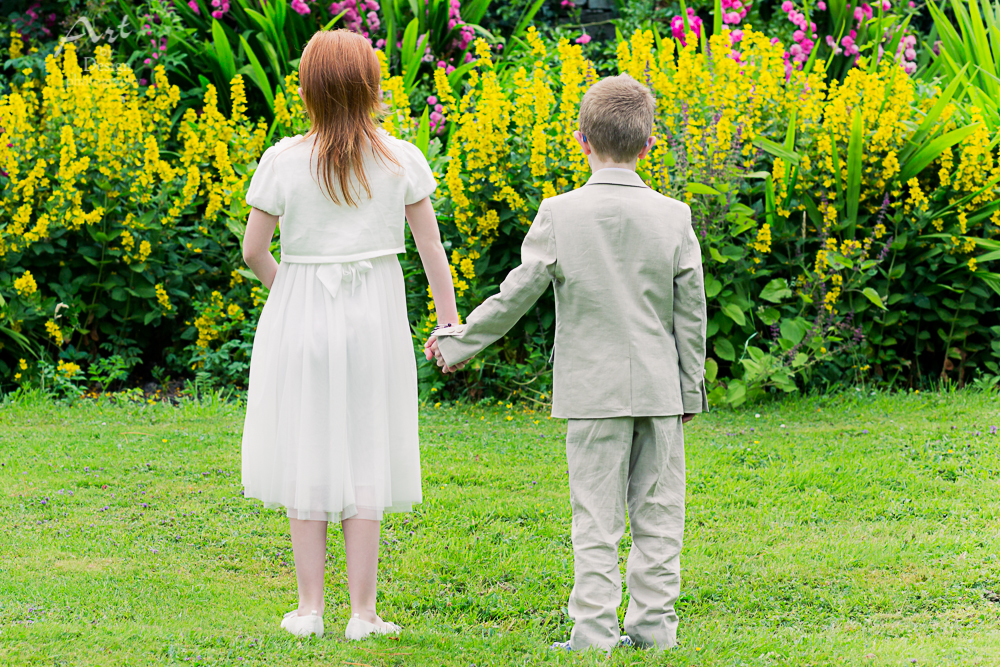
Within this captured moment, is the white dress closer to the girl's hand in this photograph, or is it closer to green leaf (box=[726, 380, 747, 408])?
the girl's hand

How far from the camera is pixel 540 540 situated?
365 cm

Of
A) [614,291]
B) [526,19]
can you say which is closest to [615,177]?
[614,291]

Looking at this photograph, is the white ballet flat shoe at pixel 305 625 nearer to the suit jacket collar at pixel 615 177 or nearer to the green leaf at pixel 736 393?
the suit jacket collar at pixel 615 177

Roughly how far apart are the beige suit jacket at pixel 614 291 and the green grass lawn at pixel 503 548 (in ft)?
2.29

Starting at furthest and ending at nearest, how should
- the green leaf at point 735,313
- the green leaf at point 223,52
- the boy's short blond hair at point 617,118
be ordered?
1. the green leaf at point 223,52
2. the green leaf at point 735,313
3. the boy's short blond hair at point 617,118

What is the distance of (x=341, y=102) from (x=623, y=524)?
4.43 ft

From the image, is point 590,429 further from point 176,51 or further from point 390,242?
point 176,51

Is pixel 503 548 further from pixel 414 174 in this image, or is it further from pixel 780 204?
pixel 780 204

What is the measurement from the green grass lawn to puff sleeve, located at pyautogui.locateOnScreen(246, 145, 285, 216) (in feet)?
3.86

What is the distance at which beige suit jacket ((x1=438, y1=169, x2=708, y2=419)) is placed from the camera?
2.66 m

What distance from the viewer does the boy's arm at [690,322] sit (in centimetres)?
272

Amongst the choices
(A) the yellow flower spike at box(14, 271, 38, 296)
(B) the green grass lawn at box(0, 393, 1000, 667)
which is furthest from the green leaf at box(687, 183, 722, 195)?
(A) the yellow flower spike at box(14, 271, 38, 296)

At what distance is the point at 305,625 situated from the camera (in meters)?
2.81

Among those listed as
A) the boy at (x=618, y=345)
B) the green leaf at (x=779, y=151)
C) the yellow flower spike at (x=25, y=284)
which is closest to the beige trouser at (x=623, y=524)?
the boy at (x=618, y=345)
